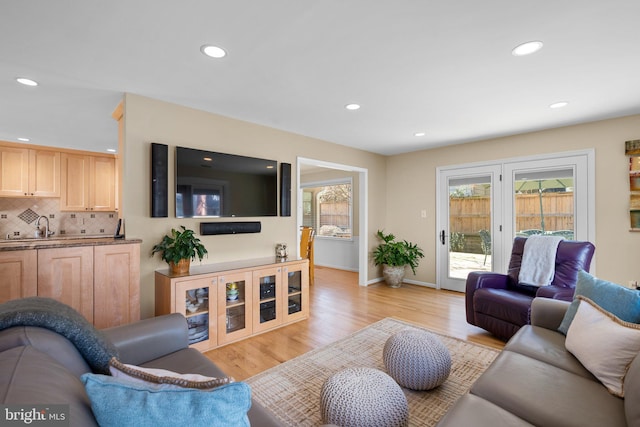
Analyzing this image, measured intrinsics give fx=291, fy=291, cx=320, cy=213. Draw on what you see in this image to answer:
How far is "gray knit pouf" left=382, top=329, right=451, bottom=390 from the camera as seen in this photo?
2033mm

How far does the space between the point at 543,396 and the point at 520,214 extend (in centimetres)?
350

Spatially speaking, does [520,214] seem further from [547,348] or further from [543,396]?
[543,396]

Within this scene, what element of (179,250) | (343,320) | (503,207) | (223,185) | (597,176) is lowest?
(343,320)

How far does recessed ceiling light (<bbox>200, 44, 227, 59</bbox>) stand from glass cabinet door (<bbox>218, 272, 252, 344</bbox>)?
1.95 m

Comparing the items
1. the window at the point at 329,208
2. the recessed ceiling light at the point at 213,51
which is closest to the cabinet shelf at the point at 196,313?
the recessed ceiling light at the point at 213,51

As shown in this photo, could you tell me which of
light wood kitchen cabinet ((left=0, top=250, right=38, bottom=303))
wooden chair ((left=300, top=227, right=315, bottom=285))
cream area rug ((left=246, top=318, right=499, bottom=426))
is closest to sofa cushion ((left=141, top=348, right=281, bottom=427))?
cream area rug ((left=246, top=318, right=499, bottom=426))

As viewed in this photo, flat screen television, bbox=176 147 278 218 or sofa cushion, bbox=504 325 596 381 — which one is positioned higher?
flat screen television, bbox=176 147 278 218

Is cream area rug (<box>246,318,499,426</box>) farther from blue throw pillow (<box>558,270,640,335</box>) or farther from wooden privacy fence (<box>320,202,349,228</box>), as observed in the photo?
wooden privacy fence (<box>320,202,349,228</box>)

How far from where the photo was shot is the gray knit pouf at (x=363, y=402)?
1501 millimetres

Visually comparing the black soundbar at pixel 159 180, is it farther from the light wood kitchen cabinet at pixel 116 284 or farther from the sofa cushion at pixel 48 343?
the sofa cushion at pixel 48 343

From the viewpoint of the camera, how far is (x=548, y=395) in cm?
135

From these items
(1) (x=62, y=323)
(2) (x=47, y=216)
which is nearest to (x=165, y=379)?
(1) (x=62, y=323)

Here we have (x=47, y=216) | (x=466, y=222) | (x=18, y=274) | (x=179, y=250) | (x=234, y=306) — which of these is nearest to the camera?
(x=18, y=274)

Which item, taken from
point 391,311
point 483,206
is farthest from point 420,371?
point 483,206
